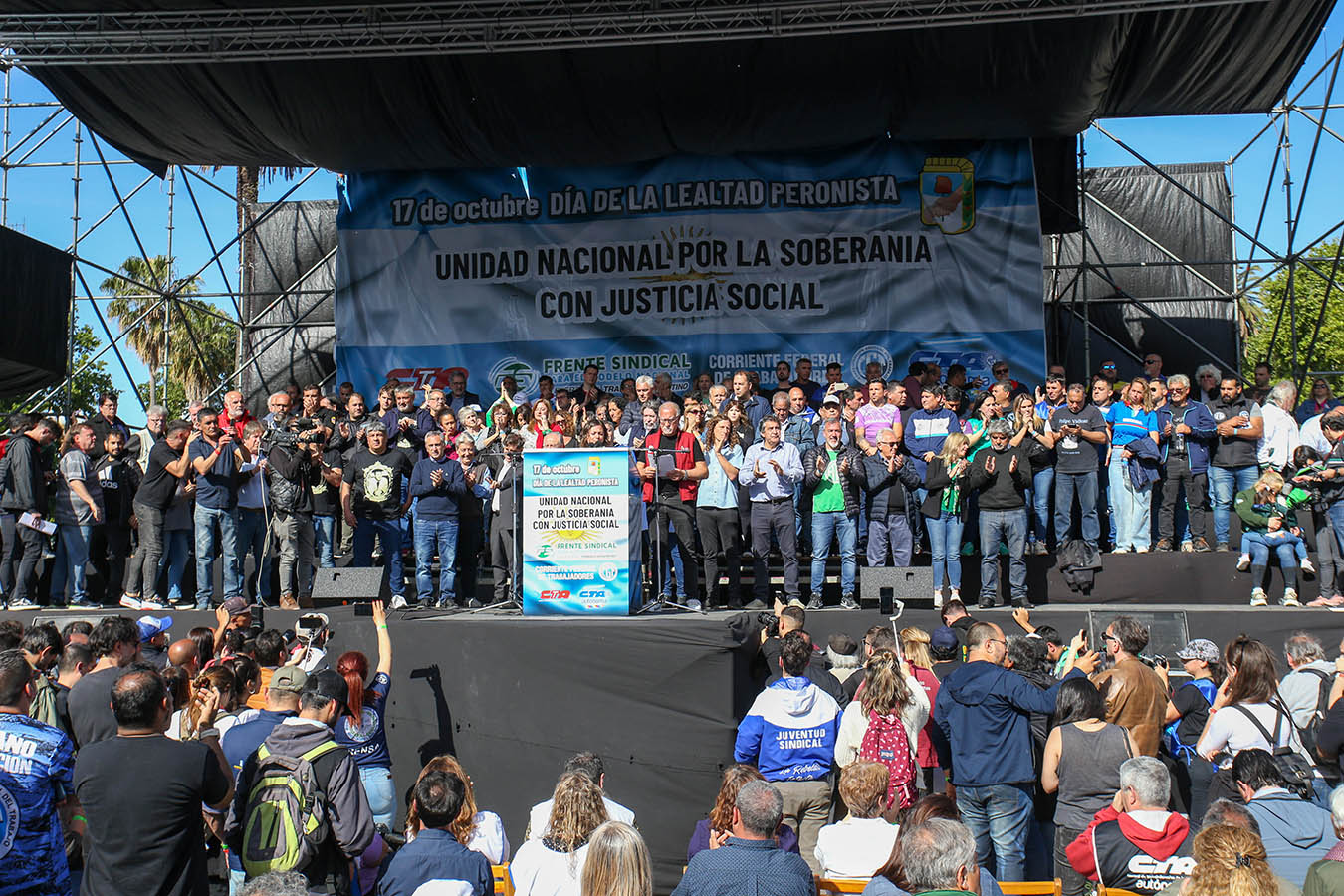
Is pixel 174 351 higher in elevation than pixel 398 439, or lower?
higher

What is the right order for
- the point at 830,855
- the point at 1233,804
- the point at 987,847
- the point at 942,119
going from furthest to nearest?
the point at 942,119, the point at 987,847, the point at 830,855, the point at 1233,804

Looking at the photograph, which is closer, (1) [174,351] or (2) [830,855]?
(2) [830,855]

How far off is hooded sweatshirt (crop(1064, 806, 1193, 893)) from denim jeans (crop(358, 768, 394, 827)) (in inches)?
159

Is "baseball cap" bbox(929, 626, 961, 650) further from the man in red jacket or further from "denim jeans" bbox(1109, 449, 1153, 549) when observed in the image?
"denim jeans" bbox(1109, 449, 1153, 549)

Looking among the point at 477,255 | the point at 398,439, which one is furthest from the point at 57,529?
the point at 477,255

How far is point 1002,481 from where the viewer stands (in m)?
10.7

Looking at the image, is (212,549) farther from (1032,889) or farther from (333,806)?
(1032,889)

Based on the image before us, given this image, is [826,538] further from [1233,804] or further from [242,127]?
[242,127]

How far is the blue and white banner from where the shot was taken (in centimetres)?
1509

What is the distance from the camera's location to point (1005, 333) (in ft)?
49.0

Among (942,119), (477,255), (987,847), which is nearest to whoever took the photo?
(987,847)

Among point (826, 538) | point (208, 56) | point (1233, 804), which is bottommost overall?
point (1233, 804)

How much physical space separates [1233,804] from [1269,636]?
6189 millimetres

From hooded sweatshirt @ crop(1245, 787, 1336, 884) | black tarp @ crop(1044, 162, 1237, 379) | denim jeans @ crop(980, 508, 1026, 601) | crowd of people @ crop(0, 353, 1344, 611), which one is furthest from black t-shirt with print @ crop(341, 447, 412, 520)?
black tarp @ crop(1044, 162, 1237, 379)
